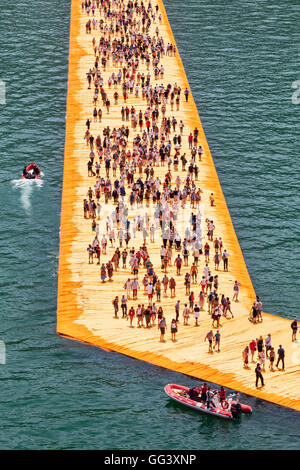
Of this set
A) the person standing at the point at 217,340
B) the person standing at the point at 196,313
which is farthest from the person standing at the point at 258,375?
the person standing at the point at 196,313

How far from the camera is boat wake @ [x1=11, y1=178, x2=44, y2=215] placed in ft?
383

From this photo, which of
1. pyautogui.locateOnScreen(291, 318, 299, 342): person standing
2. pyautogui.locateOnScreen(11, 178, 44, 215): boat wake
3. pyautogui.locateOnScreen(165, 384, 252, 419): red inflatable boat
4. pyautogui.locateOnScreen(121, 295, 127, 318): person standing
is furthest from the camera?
pyautogui.locateOnScreen(11, 178, 44, 215): boat wake

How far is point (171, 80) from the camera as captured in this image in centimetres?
14562

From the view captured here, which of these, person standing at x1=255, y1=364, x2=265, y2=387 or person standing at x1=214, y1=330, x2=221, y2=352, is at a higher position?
person standing at x1=214, y1=330, x2=221, y2=352

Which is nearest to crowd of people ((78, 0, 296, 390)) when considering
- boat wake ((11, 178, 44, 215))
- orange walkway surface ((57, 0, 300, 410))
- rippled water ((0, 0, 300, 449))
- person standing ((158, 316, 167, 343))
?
person standing ((158, 316, 167, 343))

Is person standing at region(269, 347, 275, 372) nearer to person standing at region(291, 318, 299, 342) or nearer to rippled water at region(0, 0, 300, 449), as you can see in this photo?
rippled water at region(0, 0, 300, 449)

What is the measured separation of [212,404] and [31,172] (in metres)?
46.6

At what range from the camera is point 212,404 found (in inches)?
3282

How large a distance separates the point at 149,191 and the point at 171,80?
120ft

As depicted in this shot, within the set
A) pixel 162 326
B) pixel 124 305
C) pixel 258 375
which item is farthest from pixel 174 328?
pixel 258 375

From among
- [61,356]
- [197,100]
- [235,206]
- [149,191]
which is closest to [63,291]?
[61,356]

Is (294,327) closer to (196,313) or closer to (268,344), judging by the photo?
(268,344)

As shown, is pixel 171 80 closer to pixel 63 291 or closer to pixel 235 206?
pixel 235 206

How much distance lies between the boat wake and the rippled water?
0.23 m
